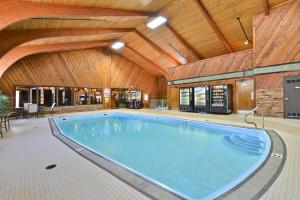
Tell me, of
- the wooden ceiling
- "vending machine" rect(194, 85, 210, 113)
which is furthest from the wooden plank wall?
the wooden ceiling

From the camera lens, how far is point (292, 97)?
6695 mm

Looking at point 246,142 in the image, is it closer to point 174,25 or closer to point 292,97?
point 292,97

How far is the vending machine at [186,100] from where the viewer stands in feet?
34.7

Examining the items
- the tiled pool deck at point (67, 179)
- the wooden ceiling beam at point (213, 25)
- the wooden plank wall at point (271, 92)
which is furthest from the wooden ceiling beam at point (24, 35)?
the wooden plank wall at point (271, 92)

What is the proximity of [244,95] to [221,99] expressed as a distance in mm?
1520

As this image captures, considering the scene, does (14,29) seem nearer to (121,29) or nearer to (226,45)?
(121,29)

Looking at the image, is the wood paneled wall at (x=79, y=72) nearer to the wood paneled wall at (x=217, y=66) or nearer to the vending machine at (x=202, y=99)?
the wood paneled wall at (x=217, y=66)

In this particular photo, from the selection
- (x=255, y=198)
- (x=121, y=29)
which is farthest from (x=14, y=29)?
(x=255, y=198)

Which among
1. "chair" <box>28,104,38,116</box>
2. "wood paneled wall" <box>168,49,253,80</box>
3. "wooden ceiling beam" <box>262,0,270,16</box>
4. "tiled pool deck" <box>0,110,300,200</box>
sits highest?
"wooden ceiling beam" <box>262,0,270,16</box>

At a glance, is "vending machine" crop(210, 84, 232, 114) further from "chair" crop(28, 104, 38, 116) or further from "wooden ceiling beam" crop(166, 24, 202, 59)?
"chair" crop(28, 104, 38, 116)

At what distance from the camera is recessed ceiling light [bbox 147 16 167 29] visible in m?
8.59

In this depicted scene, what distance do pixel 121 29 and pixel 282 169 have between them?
9.86 meters

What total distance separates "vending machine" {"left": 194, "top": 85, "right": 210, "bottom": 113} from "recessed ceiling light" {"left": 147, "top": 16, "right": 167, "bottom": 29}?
14.4 ft

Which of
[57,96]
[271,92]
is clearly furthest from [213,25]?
[57,96]
